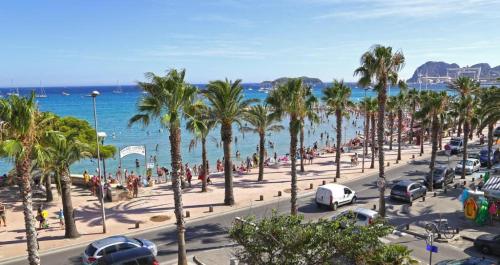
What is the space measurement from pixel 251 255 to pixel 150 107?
827cm

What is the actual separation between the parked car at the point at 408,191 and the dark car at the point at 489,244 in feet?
26.6

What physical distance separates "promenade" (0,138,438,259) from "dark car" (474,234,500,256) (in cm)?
1241

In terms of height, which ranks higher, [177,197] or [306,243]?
[306,243]

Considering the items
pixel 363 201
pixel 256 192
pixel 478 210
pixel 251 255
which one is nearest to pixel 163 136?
pixel 256 192

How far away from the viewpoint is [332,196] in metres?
25.7

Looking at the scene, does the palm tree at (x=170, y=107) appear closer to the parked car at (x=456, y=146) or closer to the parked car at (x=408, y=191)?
the parked car at (x=408, y=191)

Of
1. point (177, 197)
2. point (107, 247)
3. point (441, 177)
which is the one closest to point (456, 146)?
point (441, 177)

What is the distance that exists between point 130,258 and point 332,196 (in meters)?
14.0

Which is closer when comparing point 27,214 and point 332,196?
point 27,214

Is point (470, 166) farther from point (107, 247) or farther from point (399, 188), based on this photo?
point (107, 247)

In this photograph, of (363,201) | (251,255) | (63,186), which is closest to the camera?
(251,255)

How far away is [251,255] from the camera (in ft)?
34.3

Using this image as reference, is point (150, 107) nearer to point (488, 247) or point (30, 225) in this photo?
point (30, 225)

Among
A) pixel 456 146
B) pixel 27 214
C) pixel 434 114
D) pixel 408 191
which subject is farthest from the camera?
pixel 456 146
